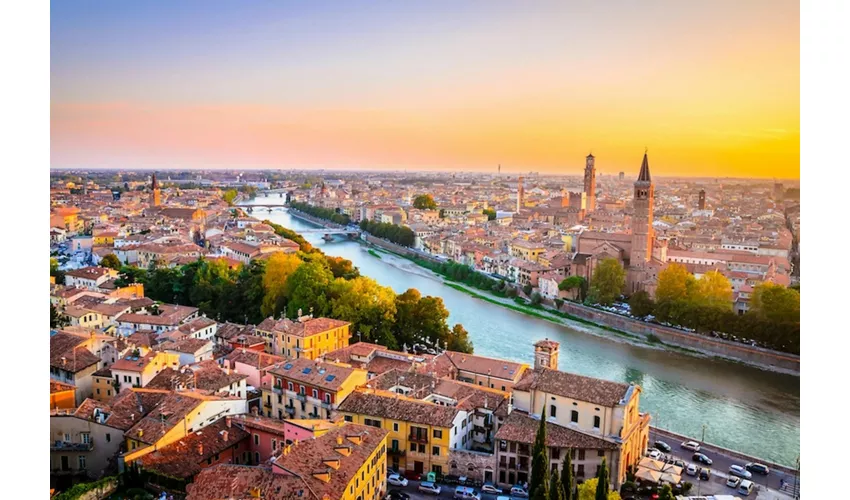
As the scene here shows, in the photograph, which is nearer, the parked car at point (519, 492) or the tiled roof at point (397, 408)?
the parked car at point (519, 492)

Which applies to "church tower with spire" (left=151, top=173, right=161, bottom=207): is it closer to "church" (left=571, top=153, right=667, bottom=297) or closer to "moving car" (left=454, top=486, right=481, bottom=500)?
"church" (left=571, top=153, right=667, bottom=297)

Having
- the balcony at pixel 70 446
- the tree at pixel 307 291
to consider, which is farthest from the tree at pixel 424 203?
the balcony at pixel 70 446


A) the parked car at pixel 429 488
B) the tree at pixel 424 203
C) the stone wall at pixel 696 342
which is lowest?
the parked car at pixel 429 488

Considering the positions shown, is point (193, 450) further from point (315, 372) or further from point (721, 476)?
point (721, 476)

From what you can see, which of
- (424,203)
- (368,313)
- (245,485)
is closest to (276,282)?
(368,313)

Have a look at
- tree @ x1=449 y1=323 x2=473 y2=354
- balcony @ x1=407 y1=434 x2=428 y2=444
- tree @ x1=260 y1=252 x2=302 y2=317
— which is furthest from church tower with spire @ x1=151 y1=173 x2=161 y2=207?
balcony @ x1=407 y1=434 x2=428 y2=444

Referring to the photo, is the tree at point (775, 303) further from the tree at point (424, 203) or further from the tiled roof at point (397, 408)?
the tree at point (424, 203)

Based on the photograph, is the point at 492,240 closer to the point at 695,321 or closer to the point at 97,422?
the point at 695,321
